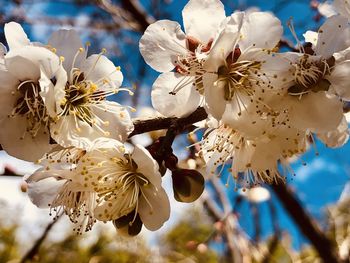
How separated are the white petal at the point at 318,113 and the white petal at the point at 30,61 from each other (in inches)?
15.3

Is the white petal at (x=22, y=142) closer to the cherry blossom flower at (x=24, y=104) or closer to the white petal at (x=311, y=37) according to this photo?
the cherry blossom flower at (x=24, y=104)

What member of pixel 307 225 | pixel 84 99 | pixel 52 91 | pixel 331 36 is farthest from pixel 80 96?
pixel 307 225

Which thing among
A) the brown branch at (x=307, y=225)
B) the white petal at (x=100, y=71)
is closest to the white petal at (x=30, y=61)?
the white petal at (x=100, y=71)

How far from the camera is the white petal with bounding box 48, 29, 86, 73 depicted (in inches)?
32.6

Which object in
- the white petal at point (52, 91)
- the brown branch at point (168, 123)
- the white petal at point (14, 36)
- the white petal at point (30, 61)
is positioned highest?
the white petal at point (14, 36)

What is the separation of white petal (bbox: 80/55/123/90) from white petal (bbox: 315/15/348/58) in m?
0.35

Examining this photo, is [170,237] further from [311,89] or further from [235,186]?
[311,89]

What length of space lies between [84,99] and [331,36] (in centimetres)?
42

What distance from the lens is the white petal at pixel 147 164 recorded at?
2.74 ft

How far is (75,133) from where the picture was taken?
82 centimetres

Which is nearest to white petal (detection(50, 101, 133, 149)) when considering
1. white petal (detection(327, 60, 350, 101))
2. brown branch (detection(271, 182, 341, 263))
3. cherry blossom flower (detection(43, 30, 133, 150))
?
cherry blossom flower (detection(43, 30, 133, 150))

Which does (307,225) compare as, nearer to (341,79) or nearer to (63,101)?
(341,79)

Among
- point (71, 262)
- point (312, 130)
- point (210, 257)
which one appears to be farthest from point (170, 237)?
point (312, 130)

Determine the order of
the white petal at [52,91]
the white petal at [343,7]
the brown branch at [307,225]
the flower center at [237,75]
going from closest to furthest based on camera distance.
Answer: the white petal at [52,91]
the flower center at [237,75]
the white petal at [343,7]
the brown branch at [307,225]
